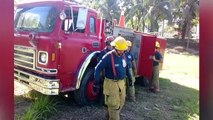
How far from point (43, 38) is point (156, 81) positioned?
4.26m

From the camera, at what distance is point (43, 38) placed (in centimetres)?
500

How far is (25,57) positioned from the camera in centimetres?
532

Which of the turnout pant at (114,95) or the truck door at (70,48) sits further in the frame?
the truck door at (70,48)

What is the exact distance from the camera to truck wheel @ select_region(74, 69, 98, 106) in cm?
580

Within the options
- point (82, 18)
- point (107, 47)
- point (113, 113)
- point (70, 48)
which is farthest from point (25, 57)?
point (113, 113)

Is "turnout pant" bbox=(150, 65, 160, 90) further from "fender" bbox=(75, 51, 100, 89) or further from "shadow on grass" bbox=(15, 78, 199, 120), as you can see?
"fender" bbox=(75, 51, 100, 89)

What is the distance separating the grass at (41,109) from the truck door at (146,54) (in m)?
2.97

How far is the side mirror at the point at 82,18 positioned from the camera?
16.7 ft

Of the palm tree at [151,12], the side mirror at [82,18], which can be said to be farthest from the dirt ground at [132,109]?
the palm tree at [151,12]

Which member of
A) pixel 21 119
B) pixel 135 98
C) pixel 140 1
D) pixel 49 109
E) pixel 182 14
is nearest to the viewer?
pixel 21 119

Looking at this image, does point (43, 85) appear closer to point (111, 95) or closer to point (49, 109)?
point (49, 109)

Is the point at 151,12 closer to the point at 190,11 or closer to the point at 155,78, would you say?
the point at 190,11

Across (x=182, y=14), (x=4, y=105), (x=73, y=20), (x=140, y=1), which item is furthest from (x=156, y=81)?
(x=140, y=1)

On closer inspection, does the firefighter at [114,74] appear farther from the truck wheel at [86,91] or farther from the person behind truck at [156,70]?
the person behind truck at [156,70]
